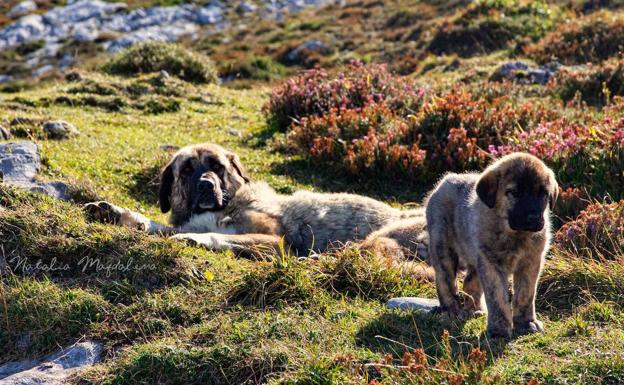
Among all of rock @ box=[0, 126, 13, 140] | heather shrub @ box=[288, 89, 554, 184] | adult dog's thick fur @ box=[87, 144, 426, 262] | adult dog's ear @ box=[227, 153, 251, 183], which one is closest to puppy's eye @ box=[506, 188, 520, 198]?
adult dog's thick fur @ box=[87, 144, 426, 262]

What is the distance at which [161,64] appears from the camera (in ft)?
65.1

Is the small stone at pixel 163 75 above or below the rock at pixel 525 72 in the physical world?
below

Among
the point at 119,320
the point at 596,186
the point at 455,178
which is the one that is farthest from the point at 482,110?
the point at 119,320

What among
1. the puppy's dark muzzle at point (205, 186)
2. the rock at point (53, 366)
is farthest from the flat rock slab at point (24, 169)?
the rock at point (53, 366)

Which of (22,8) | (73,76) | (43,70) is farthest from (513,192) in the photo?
(22,8)

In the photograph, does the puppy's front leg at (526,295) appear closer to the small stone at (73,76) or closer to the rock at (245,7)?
Answer: the small stone at (73,76)

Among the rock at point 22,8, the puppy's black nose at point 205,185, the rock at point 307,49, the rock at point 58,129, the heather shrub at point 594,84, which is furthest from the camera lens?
the rock at point 22,8

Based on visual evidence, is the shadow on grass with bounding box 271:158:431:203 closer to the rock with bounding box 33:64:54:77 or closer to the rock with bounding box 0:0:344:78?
the rock with bounding box 33:64:54:77

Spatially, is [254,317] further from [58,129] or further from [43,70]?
[43,70]

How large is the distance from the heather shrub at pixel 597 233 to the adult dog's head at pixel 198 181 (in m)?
4.03

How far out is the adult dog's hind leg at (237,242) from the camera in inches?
328

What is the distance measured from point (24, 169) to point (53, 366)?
412 cm

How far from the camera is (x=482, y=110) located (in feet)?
40.7

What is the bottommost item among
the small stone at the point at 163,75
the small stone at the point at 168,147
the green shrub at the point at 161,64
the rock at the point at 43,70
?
the rock at the point at 43,70
